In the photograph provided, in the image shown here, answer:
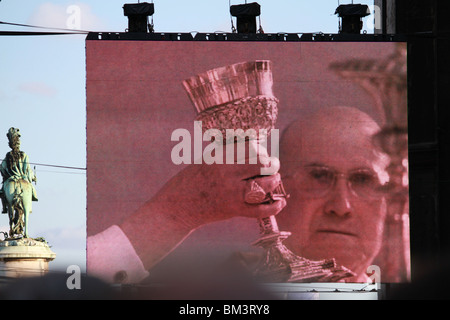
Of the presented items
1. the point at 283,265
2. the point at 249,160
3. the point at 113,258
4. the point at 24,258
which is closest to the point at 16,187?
the point at 24,258

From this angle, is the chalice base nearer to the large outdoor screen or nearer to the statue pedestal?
the large outdoor screen

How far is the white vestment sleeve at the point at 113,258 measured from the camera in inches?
2018

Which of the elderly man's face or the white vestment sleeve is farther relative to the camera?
the elderly man's face

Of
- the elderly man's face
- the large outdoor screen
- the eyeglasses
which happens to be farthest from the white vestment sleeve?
the eyeglasses

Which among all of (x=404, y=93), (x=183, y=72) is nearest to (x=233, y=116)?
(x=183, y=72)

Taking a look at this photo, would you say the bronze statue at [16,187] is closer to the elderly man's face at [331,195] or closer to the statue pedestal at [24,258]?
the statue pedestal at [24,258]

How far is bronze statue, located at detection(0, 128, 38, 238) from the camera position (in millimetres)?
54094

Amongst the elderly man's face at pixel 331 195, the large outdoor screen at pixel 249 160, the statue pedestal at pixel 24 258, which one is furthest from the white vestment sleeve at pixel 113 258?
the elderly man's face at pixel 331 195

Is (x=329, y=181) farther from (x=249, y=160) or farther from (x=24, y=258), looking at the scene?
(x=24, y=258)

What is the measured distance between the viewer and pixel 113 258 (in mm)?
51281

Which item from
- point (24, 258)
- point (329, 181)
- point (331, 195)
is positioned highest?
point (329, 181)

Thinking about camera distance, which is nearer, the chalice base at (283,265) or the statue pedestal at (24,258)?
the chalice base at (283,265)

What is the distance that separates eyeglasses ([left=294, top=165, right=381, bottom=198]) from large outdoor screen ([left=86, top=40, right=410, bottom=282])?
36 millimetres

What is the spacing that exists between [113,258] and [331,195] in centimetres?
810
